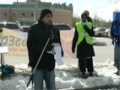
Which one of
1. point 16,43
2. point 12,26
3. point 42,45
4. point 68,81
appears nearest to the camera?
point 42,45

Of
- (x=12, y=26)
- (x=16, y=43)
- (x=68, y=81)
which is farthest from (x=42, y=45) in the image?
(x=12, y=26)

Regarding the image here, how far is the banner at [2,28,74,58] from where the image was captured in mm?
11734

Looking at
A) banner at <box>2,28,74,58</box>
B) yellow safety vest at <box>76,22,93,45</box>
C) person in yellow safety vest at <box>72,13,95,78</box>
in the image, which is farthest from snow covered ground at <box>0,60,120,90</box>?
banner at <box>2,28,74,58</box>

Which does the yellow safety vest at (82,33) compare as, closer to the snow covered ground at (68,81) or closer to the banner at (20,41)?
the snow covered ground at (68,81)

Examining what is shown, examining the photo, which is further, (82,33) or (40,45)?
(82,33)

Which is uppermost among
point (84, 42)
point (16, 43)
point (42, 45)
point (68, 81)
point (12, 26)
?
point (42, 45)

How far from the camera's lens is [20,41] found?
39.5ft

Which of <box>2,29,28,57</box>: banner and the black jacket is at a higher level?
the black jacket

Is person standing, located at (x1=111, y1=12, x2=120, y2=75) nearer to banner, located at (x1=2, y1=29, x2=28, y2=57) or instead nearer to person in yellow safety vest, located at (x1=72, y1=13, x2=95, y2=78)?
person in yellow safety vest, located at (x1=72, y1=13, x2=95, y2=78)

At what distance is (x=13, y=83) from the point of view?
312 inches

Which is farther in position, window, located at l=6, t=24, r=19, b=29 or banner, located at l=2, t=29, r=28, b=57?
window, located at l=6, t=24, r=19, b=29

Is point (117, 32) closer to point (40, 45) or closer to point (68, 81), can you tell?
point (68, 81)

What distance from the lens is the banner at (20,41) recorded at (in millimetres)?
11734

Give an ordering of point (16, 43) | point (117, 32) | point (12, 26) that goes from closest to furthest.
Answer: point (117, 32) < point (16, 43) < point (12, 26)
